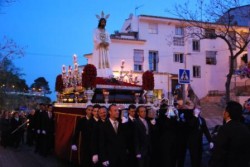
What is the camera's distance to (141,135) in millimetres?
9148

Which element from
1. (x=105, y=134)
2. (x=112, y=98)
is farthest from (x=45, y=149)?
(x=105, y=134)

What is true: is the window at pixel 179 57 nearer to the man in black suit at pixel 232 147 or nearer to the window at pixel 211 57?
the window at pixel 211 57

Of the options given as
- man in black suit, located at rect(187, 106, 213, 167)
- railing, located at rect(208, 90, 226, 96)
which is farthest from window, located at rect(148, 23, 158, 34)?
man in black suit, located at rect(187, 106, 213, 167)

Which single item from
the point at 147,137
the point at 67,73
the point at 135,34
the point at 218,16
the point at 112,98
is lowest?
the point at 147,137

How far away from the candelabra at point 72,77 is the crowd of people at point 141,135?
321 cm

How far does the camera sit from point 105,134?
8117 mm

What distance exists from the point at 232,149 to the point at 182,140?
5.84m

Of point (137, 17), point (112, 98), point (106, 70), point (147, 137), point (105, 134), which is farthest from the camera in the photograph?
point (137, 17)

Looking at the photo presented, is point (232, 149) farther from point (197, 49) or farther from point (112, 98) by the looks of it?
point (197, 49)

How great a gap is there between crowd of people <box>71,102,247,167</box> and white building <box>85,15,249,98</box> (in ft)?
80.9

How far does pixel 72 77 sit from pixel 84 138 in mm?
5068

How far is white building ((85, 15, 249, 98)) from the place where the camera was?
37.5 meters

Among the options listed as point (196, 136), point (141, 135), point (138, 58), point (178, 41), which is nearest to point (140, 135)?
point (141, 135)

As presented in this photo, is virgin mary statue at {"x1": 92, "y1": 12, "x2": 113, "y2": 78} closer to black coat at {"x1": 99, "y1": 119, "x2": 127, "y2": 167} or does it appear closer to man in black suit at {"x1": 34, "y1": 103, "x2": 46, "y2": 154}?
man in black suit at {"x1": 34, "y1": 103, "x2": 46, "y2": 154}
